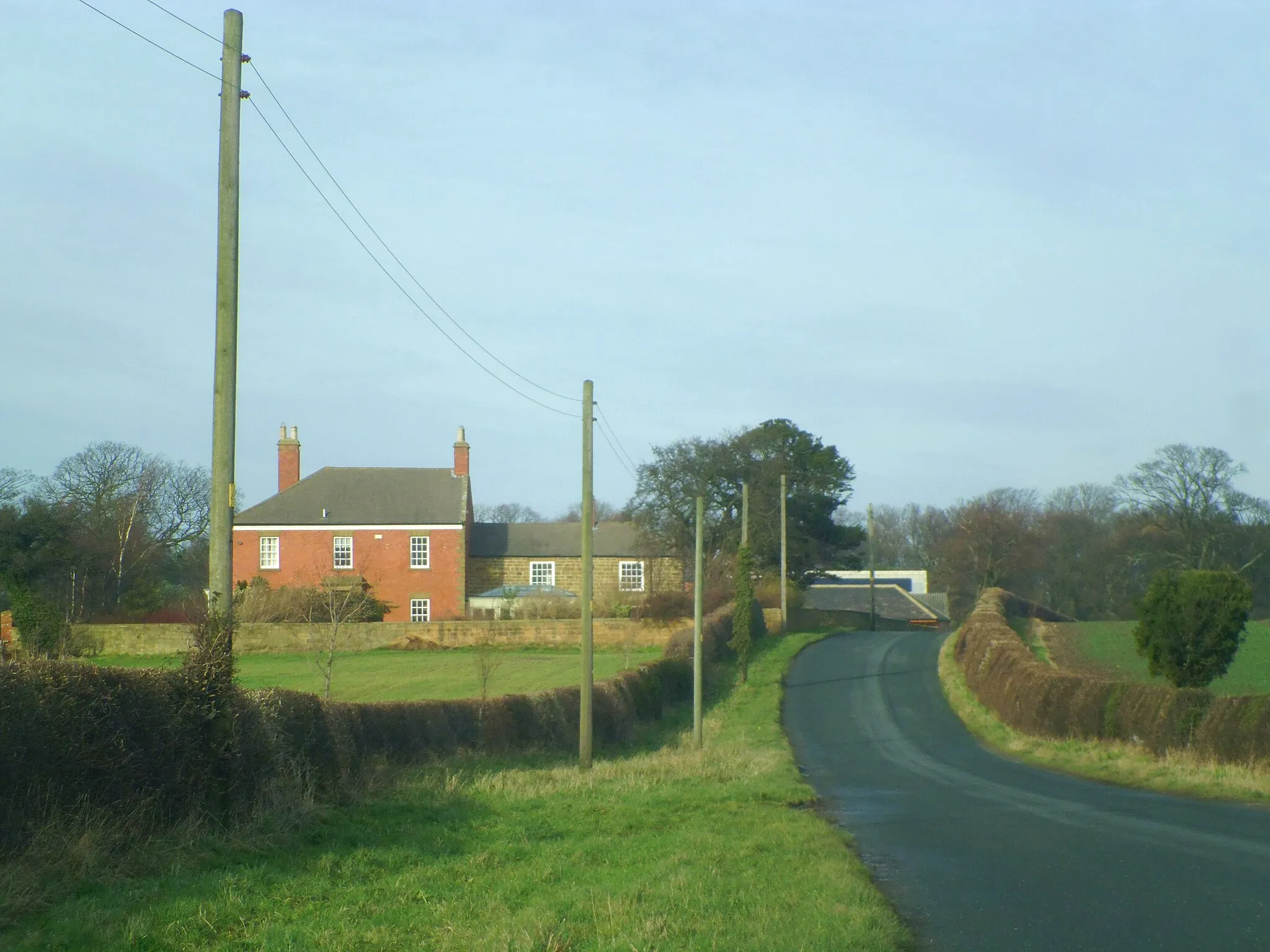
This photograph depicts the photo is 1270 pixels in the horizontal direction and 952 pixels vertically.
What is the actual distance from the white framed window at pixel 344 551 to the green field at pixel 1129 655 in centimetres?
3205

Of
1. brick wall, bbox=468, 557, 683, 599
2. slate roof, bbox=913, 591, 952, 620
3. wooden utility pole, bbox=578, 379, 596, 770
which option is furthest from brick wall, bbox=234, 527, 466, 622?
slate roof, bbox=913, 591, 952, 620

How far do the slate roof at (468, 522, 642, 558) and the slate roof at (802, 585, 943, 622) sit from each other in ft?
42.0

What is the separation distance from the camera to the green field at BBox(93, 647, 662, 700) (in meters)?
30.5

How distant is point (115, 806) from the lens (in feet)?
29.3

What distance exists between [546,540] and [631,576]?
4.92m

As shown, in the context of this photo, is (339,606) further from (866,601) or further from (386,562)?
(866,601)

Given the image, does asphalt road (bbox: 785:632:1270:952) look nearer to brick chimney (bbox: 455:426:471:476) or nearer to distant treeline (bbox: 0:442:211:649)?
distant treeline (bbox: 0:442:211:649)

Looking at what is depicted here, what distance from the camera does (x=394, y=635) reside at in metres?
46.0

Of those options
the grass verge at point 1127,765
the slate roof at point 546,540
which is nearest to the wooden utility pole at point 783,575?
the slate roof at point 546,540

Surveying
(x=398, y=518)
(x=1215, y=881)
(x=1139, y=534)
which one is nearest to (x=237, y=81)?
(x=1215, y=881)

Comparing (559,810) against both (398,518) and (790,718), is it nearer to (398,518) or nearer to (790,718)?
(790,718)

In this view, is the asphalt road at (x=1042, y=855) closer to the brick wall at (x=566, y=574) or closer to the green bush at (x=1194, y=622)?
the green bush at (x=1194, y=622)

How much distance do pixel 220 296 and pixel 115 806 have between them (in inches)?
180

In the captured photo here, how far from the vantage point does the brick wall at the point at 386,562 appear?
52.9 metres
